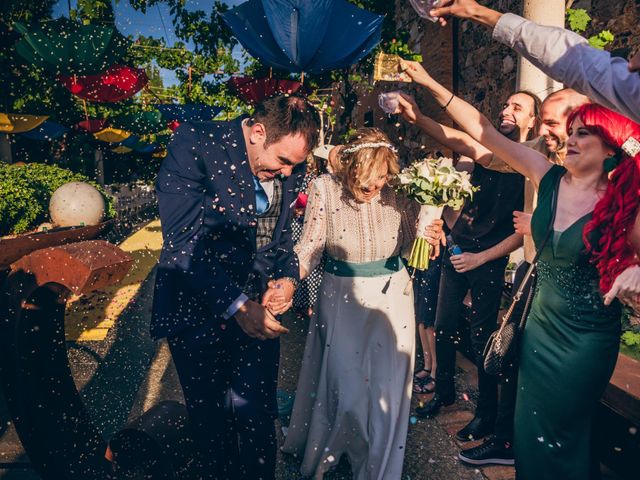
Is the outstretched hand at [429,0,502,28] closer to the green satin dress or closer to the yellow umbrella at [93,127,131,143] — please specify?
the green satin dress

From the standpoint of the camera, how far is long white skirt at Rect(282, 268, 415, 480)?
287 cm

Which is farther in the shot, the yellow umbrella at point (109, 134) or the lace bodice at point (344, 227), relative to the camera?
the yellow umbrella at point (109, 134)

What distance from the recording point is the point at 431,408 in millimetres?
3859

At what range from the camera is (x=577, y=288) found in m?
2.03

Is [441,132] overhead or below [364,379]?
overhead

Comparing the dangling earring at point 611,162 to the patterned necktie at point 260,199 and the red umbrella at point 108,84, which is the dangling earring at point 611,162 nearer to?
the patterned necktie at point 260,199

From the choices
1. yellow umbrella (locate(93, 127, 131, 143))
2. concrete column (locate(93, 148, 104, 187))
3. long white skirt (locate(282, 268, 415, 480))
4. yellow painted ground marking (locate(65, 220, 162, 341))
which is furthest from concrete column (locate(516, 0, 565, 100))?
concrete column (locate(93, 148, 104, 187))

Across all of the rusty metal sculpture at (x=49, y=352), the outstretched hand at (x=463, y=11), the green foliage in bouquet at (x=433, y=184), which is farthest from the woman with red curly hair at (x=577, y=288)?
the rusty metal sculpture at (x=49, y=352)

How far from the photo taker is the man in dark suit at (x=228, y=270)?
2.17m

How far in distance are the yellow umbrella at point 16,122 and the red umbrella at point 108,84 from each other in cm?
105

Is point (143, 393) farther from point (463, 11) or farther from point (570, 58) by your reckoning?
point (570, 58)

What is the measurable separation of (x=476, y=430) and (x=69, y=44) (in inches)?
329

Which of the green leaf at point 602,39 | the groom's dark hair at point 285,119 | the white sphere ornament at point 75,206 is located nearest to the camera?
the groom's dark hair at point 285,119

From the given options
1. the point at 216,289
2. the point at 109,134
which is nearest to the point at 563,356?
the point at 216,289
